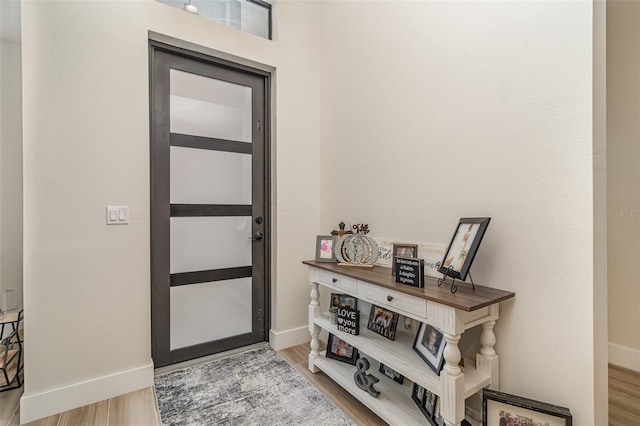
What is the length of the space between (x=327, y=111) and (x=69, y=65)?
175 centimetres

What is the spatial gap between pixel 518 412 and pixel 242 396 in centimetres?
147

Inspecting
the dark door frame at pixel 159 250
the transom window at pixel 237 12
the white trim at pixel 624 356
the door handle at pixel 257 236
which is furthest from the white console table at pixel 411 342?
the transom window at pixel 237 12

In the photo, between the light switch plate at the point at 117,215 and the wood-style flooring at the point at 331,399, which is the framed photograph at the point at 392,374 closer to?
the wood-style flooring at the point at 331,399

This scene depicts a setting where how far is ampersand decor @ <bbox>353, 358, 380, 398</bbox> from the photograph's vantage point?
172 cm

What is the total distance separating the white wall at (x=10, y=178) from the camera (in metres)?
2.30

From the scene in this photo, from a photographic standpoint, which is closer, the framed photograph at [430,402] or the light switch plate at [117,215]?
the framed photograph at [430,402]

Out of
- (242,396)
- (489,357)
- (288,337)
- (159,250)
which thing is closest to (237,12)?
(159,250)

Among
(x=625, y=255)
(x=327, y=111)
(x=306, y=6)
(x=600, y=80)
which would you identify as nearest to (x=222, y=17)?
(x=306, y=6)

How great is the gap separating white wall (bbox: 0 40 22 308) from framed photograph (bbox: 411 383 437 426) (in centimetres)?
291

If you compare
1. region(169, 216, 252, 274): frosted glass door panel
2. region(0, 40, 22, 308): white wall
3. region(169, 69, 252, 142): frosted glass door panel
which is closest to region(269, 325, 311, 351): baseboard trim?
region(169, 216, 252, 274): frosted glass door panel

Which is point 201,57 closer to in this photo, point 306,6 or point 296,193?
point 306,6

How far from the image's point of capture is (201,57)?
2264 millimetres

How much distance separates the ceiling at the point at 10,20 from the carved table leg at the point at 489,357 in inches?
128

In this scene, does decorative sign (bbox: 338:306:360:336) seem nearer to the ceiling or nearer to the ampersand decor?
the ampersand decor
